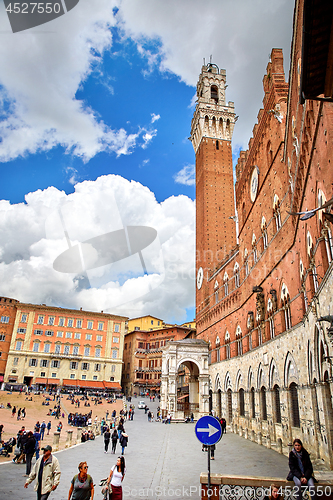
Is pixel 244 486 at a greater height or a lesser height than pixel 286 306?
lesser

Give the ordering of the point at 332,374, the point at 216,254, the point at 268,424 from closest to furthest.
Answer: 1. the point at 332,374
2. the point at 268,424
3. the point at 216,254

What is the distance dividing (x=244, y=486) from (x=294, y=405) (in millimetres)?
8762

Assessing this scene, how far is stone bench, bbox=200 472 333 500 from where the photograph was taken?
19.9ft

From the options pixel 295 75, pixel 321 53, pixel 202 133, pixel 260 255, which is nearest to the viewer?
pixel 321 53

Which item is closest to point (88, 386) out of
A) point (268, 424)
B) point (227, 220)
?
point (227, 220)

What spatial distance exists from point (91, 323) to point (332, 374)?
167 feet

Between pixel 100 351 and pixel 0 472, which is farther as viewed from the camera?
pixel 100 351

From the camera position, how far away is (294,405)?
45.7ft

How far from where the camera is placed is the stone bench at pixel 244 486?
239 inches

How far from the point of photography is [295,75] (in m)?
11.7

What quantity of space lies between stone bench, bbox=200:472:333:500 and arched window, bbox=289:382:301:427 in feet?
27.2

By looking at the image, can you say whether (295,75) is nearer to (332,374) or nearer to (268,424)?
(332,374)

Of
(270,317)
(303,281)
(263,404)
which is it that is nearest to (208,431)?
(303,281)

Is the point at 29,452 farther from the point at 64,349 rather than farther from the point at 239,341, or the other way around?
the point at 64,349
